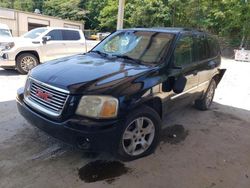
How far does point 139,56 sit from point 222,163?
1970 mm

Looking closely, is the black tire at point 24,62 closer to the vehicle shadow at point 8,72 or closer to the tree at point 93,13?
the vehicle shadow at point 8,72

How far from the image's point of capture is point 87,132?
315 cm

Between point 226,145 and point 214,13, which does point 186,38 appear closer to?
point 226,145

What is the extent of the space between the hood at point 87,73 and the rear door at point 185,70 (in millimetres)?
718

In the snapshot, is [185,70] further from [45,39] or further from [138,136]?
[45,39]

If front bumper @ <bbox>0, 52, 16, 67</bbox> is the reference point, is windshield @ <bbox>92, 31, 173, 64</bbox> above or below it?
above

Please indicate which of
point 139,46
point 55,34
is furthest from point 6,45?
point 139,46

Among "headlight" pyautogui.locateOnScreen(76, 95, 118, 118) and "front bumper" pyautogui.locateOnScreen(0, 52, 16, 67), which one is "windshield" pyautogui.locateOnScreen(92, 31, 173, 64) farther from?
"front bumper" pyautogui.locateOnScreen(0, 52, 16, 67)

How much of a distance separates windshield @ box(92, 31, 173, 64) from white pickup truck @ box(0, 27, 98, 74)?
4.75 meters

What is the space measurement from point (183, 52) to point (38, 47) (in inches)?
238

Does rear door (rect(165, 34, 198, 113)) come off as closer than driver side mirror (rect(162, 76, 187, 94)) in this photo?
No

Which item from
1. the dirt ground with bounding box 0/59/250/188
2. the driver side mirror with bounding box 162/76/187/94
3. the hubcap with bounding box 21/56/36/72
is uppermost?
the driver side mirror with bounding box 162/76/187/94

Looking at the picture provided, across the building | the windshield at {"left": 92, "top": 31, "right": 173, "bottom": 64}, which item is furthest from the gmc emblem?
the building

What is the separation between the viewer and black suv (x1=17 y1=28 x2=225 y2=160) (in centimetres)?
322
